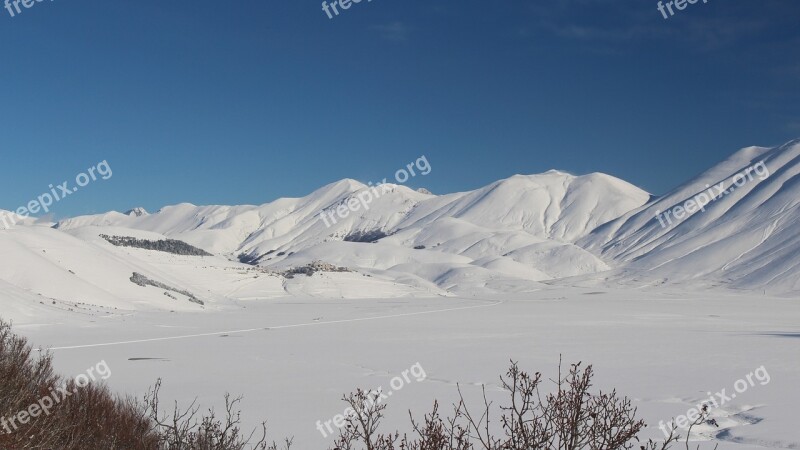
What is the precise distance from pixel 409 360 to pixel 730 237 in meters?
114

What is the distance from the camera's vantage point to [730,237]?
117 meters

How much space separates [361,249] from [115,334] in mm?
104995

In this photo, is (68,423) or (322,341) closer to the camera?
(68,423)

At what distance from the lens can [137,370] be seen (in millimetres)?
15539

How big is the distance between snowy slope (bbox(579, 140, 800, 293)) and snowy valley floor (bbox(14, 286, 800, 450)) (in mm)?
72703

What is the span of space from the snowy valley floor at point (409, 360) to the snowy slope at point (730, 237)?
239ft

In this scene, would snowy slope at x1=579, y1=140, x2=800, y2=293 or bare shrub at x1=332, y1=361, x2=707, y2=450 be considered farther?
snowy slope at x1=579, y1=140, x2=800, y2=293

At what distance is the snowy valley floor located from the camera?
11398 mm

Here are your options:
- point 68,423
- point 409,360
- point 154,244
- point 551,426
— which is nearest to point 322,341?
point 409,360

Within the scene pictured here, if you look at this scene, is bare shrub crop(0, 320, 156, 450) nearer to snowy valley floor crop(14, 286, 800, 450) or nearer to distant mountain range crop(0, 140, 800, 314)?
snowy valley floor crop(14, 286, 800, 450)

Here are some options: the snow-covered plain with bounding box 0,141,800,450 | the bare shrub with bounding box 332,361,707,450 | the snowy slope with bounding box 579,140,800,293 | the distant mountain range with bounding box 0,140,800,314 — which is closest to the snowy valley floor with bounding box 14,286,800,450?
the snow-covered plain with bounding box 0,141,800,450

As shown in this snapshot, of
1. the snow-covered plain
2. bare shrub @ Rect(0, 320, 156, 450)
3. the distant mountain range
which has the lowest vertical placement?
bare shrub @ Rect(0, 320, 156, 450)

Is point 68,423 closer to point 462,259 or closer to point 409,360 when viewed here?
point 409,360

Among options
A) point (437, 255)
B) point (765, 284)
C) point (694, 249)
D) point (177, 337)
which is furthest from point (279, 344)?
point (694, 249)
